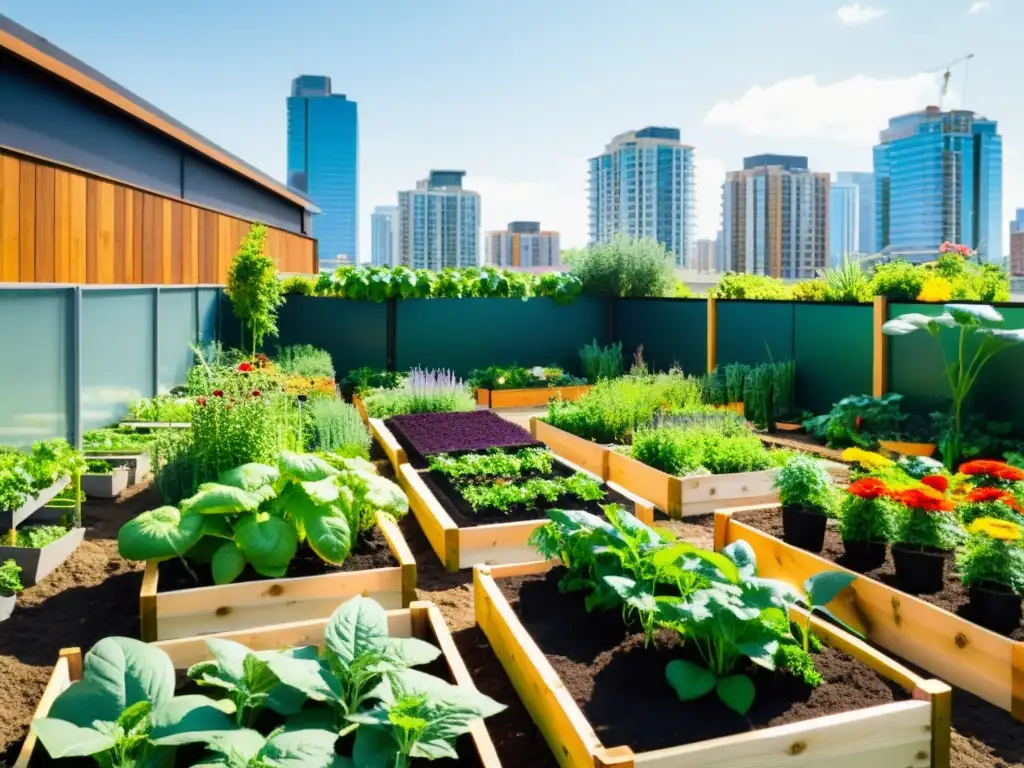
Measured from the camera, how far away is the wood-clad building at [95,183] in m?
6.23

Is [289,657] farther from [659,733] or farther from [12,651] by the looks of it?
[12,651]

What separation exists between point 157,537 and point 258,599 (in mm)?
510

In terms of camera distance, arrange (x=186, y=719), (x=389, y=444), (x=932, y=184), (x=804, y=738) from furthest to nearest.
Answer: (x=932, y=184), (x=389, y=444), (x=804, y=738), (x=186, y=719)

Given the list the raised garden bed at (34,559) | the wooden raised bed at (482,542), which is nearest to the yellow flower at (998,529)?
the wooden raised bed at (482,542)

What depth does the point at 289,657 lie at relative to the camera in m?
2.50

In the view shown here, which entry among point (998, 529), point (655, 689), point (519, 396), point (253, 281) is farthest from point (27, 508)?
point (519, 396)

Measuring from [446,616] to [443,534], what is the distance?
0.72 metres

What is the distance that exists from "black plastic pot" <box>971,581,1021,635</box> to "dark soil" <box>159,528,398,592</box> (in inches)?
100

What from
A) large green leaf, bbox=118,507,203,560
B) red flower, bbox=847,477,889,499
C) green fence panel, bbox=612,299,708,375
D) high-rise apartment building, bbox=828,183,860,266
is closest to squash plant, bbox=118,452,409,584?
large green leaf, bbox=118,507,203,560

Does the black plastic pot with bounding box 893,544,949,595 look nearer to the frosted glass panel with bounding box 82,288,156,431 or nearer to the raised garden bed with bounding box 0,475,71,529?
the raised garden bed with bounding box 0,475,71,529

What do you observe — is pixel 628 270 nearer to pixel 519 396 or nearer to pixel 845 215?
pixel 519 396

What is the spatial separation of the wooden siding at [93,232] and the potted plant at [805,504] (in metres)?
5.10

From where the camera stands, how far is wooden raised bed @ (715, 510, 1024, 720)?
3.12 meters

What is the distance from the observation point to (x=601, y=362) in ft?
41.7
